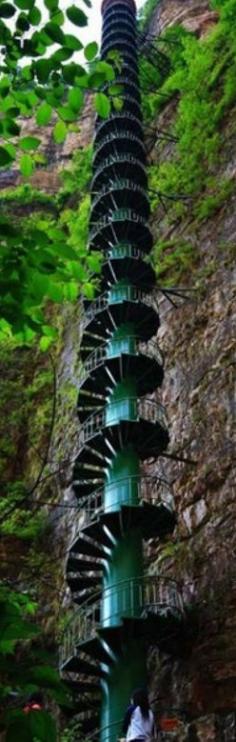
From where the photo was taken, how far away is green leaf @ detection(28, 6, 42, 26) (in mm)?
2795

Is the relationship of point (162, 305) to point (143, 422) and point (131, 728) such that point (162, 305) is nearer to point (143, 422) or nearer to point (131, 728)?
point (143, 422)

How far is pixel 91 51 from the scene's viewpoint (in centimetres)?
297

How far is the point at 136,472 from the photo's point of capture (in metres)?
11.5

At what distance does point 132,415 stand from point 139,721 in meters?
5.23

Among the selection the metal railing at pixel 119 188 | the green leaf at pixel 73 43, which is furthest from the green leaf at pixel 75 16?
the metal railing at pixel 119 188

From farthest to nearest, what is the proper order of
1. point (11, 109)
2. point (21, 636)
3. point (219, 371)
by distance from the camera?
point (219, 371)
point (11, 109)
point (21, 636)

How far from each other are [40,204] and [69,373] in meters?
11.4

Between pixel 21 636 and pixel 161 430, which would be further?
pixel 161 430

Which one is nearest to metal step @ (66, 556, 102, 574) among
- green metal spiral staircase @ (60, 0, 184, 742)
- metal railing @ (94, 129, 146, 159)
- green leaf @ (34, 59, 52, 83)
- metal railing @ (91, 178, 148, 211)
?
green metal spiral staircase @ (60, 0, 184, 742)

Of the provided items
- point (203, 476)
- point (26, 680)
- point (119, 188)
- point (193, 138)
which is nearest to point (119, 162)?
point (119, 188)

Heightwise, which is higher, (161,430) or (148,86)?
(148,86)

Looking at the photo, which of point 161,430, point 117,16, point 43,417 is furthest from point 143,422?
point 117,16

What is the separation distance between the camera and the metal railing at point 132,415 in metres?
11.9

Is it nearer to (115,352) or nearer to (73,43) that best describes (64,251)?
(73,43)
